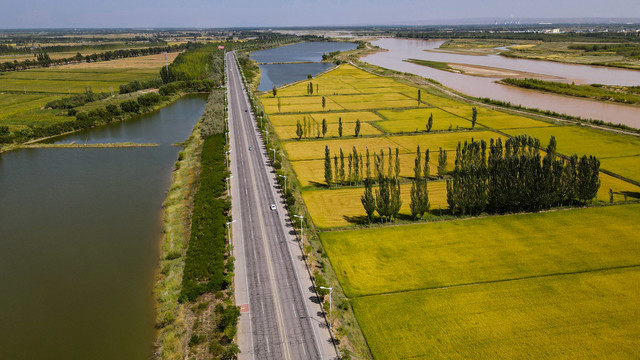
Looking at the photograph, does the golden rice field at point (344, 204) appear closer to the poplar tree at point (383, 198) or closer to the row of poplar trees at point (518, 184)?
the poplar tree at point (383, 198)

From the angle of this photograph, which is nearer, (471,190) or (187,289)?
(187,289)

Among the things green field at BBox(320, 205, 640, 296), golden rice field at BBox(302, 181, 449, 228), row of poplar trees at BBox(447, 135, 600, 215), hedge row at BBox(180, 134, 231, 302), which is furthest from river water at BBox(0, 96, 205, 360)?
row of poplar trees at BBox(447, 135, 600, 215)

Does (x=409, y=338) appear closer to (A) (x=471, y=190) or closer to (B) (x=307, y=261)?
(B) (x=307, y=261)

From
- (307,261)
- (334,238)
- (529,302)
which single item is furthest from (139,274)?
(529,302)

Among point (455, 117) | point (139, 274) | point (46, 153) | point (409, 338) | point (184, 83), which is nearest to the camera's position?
point (409, 338)

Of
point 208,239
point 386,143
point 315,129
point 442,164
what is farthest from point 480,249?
point 315,129

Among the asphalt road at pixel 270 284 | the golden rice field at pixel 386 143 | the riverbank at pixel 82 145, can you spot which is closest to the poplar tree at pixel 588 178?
the golden rice field at pixel 386 143
